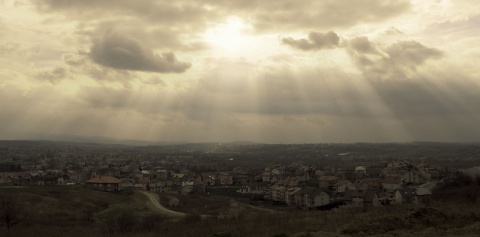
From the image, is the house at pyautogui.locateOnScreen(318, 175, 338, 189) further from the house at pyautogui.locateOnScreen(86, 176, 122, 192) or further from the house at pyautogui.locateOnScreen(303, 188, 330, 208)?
the house at pyautogui.locateOnScreen(86, 176, 122, 192)

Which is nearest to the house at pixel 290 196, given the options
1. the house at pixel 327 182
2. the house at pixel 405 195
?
the house at pixel 327 182

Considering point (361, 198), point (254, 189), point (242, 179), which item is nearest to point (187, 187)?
point (254, 189)

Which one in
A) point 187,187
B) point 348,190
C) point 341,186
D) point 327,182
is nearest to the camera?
point 348,190

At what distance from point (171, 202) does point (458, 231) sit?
197ft

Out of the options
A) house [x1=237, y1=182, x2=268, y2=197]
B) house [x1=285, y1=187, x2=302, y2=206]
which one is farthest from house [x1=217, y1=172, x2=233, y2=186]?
house [x1=285, y1=187, x2=302, y2=206]

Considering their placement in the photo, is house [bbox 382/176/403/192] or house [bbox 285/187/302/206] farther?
house [bbox 382/176/403/192]

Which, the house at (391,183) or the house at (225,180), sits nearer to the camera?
the house at (391,183)

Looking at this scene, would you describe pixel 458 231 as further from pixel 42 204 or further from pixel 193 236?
pixel 42 204

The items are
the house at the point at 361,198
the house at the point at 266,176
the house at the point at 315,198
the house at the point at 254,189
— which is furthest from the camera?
the house at the point at 266,176

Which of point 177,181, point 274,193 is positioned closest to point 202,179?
point 177,181

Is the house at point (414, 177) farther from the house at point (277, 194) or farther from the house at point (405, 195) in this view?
the house at point (405, 195)

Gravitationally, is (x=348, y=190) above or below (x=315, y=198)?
above

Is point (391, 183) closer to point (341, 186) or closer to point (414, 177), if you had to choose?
point (341, 186)

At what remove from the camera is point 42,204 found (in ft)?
198
